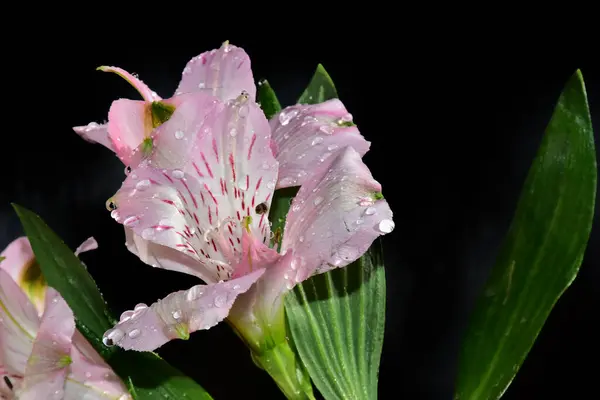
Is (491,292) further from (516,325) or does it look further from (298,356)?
(298,356)

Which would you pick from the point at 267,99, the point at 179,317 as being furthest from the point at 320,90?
the point at 179,317

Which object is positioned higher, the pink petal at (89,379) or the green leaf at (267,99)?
the green leaf at (267,99)

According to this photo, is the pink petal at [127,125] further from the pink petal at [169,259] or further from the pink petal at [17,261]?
the pink petal at [17,261]

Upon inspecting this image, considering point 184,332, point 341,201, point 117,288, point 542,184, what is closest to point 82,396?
point 184,332

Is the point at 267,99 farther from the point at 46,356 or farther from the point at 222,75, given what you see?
the point at 46,356

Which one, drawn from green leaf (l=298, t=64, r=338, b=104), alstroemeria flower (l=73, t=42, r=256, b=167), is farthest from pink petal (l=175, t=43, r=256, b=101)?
green leaf (l=298, t=64, r=338, b=104)

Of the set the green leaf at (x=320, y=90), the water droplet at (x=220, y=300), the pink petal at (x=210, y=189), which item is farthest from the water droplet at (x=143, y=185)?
the green leaf at (x=320, y=90)
